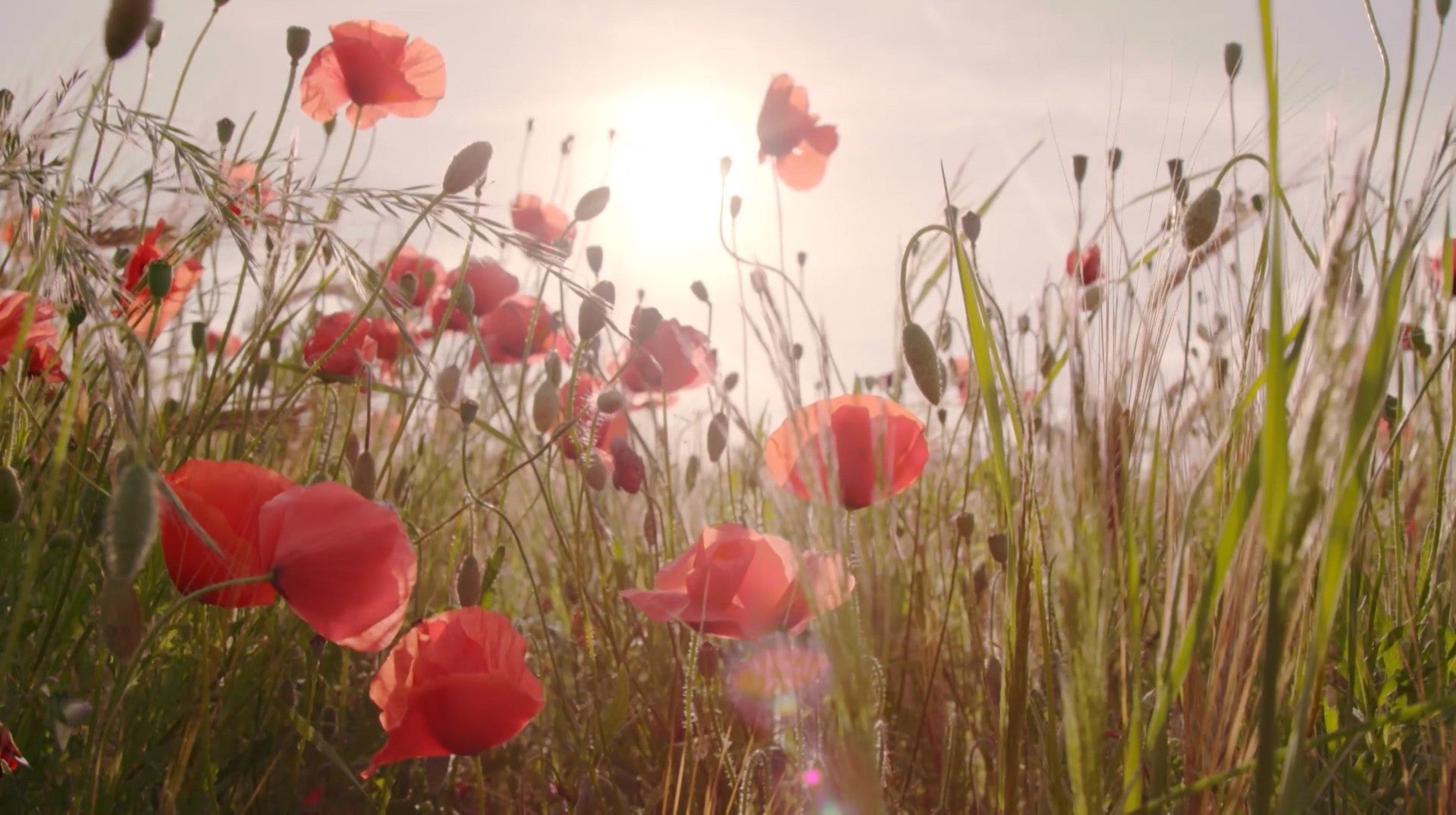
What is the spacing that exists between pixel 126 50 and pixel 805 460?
867mm

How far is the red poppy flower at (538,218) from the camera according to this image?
244cm

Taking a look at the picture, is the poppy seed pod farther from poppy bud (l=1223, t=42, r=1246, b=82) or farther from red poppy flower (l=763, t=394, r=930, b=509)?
poppy bud (l=1223, t=42, r=1246, b=82)

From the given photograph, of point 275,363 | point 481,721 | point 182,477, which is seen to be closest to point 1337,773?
point 481,721

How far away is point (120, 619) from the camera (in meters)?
0.84

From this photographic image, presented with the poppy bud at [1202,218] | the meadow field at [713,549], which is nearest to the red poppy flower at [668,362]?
the meadow field at [713,549]

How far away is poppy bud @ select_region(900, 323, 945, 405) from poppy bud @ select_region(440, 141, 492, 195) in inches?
20.6

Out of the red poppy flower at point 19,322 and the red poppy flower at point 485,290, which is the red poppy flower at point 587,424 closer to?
the red poppy flower at point 485,290

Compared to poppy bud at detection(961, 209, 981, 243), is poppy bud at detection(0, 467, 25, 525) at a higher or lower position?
lower

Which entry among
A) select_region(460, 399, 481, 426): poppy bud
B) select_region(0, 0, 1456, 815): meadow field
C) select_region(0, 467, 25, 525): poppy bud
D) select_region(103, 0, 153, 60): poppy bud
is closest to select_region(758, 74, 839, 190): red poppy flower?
select_region(0, 0, 1456, 815): meadow field

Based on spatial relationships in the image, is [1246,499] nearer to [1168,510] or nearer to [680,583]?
[1168,510]

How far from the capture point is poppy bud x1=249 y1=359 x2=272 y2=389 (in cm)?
152

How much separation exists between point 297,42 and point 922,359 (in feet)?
3.43

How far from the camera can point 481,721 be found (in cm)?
108

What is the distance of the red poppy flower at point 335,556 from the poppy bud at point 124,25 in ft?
1.63
